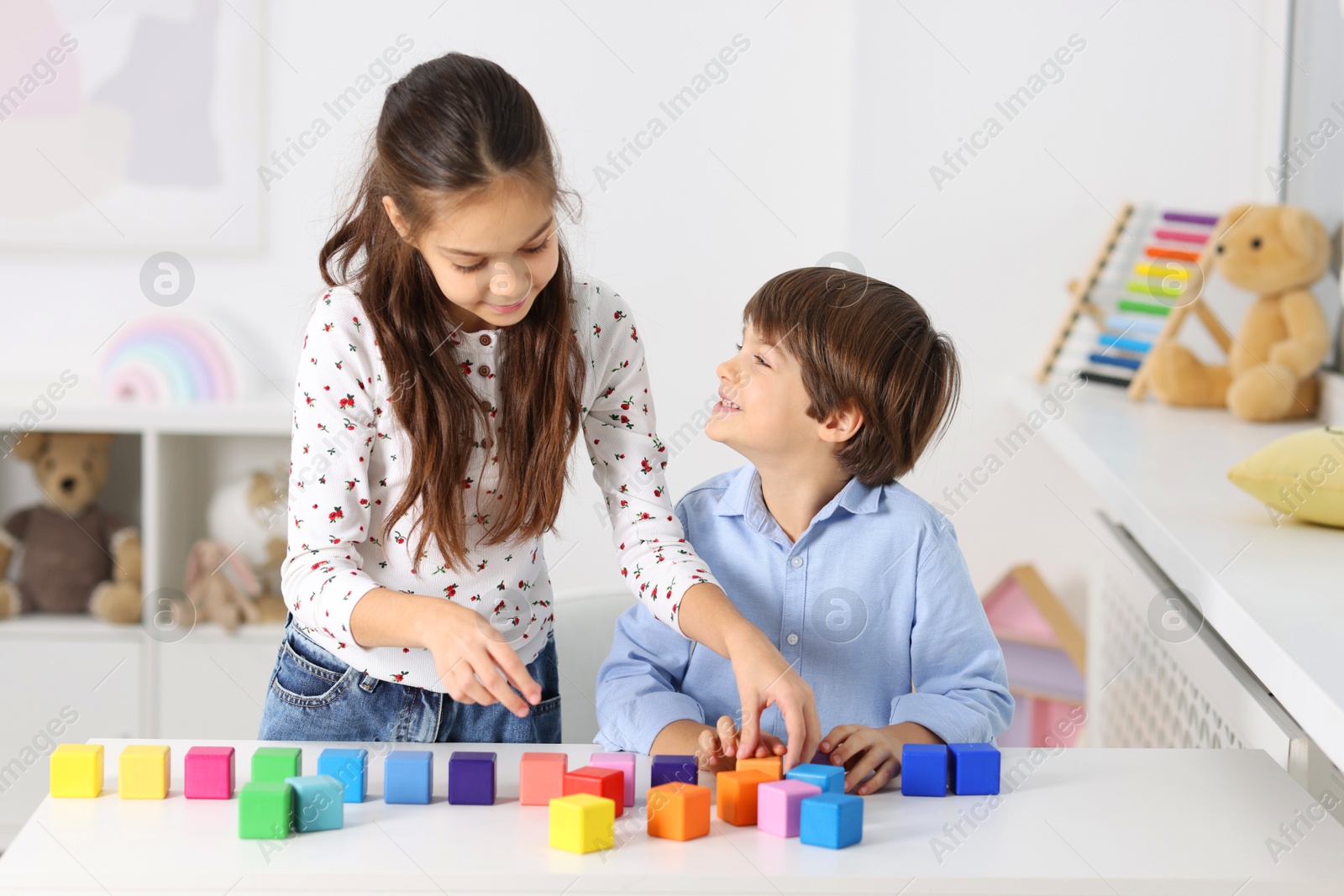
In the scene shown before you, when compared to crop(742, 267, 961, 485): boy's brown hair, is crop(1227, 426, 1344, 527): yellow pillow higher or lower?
lower

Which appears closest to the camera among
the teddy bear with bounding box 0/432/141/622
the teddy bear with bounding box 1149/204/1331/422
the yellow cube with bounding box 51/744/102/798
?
the yellow cube with bounding box 51/744/102/798

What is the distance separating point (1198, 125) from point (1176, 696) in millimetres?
1110

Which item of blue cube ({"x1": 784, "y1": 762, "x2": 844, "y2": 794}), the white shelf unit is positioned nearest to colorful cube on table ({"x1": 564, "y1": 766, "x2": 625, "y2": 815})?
blue cube ({"x1": 784, "y1": 762, "x2": 844, "y2": 794})

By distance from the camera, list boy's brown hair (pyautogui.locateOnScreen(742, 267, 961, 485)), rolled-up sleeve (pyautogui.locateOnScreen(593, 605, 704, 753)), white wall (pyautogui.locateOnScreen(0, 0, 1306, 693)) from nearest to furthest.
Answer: rolled-up sleeve (pyautogui.locateOnScreen(593, 605, 704, 753))
boy's brown hair (pyautogui.locateOnScreen(742, 267, 961, 485))
white wall (pyautogui.locateOnScreen(0, 0, 1306, 693))

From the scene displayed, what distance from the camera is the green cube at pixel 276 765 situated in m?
0.83

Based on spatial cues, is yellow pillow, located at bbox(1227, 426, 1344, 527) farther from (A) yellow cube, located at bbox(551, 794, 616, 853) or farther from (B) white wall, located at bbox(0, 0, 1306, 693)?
(B) white wall, located at bbox(0, 0, 1306, 693)

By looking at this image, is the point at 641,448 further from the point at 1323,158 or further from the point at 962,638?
the point at 1323,158

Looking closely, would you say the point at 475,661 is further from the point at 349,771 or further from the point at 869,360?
the point at 869,360

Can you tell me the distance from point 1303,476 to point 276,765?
1.01 m

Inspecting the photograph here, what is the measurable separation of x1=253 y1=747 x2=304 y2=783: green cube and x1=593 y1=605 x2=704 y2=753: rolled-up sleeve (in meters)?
0.31

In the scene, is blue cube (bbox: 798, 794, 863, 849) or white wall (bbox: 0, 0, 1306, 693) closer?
blue cube (bbox: 798, 794, 863, 849)

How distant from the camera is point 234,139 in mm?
2361

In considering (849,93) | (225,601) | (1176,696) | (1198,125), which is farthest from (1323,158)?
(225,601)

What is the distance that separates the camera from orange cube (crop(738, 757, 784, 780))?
0.83 metres
